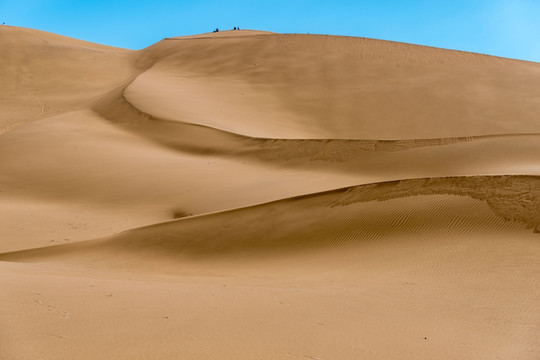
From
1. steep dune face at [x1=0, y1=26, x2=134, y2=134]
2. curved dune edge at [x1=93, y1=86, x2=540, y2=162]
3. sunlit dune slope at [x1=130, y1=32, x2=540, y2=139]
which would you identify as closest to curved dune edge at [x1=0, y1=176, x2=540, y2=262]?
curved dune edge at [x1=93, y1=86, x2=540, y2=162]

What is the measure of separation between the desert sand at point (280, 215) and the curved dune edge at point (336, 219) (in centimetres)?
2

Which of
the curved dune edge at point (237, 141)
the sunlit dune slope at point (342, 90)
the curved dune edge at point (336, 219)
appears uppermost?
the sunlit dune slope at point (342, 90)

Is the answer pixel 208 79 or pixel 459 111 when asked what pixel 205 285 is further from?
pixel 208 79

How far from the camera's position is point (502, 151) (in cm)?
1073

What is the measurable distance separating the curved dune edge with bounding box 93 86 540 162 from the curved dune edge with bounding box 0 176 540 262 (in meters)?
4.61

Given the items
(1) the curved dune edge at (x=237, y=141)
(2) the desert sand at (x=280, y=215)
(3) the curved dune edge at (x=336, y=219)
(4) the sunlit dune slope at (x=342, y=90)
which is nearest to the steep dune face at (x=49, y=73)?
(2) the desert sand at (x=280, y=215)

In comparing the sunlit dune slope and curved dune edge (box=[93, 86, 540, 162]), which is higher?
the sunlit dune slope

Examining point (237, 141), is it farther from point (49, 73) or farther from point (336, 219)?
point (49, 73)

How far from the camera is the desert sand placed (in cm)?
382

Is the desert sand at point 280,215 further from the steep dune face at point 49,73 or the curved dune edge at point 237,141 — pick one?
the steep dune face at point 49,73

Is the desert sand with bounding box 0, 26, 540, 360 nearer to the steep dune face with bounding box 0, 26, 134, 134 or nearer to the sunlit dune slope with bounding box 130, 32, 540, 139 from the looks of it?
the sunlit dune slope with bounding box 130, 32, 540, 139

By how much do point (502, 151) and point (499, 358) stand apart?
25.8 ft

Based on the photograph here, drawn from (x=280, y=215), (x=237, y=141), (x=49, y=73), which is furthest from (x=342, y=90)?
(x=49, y=73)

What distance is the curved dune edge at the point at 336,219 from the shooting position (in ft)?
22.1
